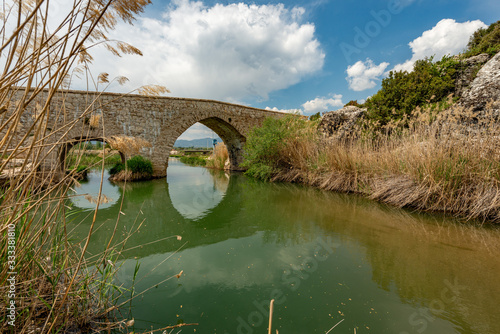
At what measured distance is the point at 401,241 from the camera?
255cm

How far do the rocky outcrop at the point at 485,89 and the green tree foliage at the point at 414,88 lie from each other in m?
1.23

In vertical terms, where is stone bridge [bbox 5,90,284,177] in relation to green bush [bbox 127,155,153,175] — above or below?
above

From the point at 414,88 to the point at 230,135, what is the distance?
8.77 metres

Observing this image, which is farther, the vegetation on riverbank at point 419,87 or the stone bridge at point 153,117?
the stone bridge at point 153,117

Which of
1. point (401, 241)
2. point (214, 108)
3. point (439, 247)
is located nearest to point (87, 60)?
point (401, 241)

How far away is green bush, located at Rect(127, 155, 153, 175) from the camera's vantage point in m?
8.29

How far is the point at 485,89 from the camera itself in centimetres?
475

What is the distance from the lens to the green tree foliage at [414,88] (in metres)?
6.36

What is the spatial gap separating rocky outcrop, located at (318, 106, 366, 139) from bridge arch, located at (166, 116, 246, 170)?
5164 millimetres

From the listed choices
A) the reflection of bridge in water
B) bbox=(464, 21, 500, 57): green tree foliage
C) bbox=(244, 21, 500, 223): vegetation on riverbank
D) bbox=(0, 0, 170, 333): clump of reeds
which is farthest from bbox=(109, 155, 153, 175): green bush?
bbox=(464, 21, 500, 57): green tree foliage

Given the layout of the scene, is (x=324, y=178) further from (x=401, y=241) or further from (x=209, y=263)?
(x=209, y=263)

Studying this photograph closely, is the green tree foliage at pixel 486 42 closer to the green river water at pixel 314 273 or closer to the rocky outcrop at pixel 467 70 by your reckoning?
the rocky outcrop at pixel 467 70

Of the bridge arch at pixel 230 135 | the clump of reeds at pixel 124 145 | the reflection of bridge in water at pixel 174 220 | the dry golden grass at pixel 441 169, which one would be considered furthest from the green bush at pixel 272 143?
the clump of reeds at pixel 124 145

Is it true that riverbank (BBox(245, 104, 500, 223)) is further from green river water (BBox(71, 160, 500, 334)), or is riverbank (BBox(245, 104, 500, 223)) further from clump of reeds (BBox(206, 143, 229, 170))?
clump of reeds (BBox(206, 143, 229, 170))
